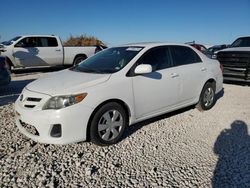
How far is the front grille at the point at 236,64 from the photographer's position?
26.5ft

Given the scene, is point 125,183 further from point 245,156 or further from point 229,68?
point 229,68

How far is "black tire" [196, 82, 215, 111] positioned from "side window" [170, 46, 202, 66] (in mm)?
667

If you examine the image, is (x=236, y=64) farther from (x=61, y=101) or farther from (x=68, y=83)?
(x=61, y=101)

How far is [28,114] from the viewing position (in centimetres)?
340

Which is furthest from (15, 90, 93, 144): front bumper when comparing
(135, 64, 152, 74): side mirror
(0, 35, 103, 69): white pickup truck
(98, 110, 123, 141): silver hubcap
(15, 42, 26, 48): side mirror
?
(15, 42, 26, 48): side mirror

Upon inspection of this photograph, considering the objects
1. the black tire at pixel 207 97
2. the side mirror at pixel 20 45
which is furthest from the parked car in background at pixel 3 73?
the black tire at pixel 207 97

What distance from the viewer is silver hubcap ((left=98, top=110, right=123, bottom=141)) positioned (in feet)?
11.7

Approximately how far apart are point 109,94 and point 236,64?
21.1 ft

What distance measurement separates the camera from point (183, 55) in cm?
499

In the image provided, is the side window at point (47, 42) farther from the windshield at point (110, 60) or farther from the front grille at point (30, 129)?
the front grille at point (30, 129)

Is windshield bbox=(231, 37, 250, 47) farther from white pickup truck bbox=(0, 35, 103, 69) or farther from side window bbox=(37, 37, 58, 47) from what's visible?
side window bbox=(37, 37, 58, 47)

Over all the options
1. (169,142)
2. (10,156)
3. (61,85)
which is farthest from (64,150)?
(169,142)

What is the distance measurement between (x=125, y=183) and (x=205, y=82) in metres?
3.36

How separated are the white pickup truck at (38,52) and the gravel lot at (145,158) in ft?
23.6
